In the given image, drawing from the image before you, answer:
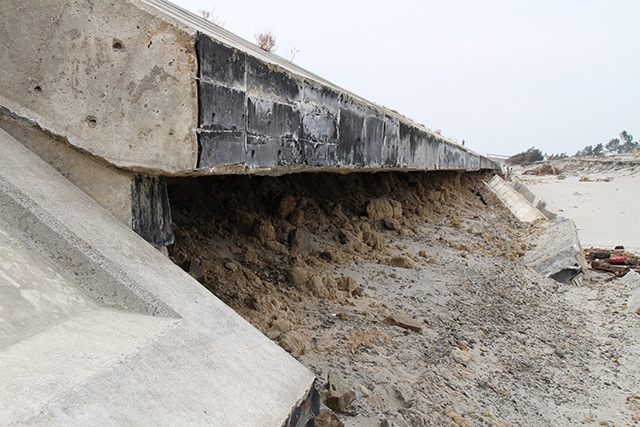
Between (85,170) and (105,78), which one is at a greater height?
(105,78)

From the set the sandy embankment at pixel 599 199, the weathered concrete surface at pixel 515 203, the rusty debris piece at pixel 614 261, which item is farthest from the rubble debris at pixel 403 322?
the sandy embankment at pixel 599 199

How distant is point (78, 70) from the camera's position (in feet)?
5.59

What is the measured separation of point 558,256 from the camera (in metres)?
5.63

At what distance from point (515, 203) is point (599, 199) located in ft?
25.1

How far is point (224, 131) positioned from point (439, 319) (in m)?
2.02

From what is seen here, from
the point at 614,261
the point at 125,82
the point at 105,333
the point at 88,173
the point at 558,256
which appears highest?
the point at 125,82

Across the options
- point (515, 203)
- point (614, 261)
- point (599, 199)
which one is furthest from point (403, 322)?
point (599, 199)

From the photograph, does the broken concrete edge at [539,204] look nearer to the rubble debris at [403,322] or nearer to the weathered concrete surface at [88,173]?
the rubble debris at [403,322]

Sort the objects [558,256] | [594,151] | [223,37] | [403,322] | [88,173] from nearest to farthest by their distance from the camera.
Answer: [88,173] → [223,37] → [403,322] → [558,256] → [594,151]

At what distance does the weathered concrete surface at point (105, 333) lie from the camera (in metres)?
0.95

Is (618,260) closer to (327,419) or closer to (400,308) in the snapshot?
(400,308)

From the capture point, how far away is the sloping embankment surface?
2.24 m

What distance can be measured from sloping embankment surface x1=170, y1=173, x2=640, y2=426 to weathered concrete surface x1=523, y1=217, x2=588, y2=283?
23 centimetres

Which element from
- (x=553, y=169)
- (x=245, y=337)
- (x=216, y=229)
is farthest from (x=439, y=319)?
(x=553, y=169)
